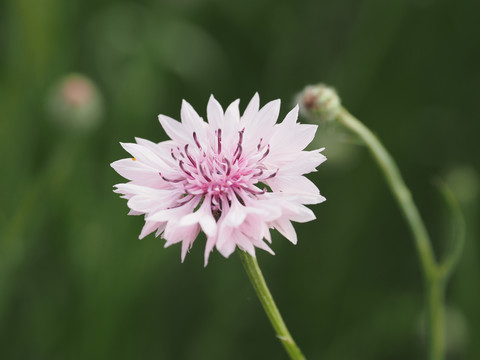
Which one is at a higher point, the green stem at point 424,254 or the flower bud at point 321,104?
the flower bud at point 321,104

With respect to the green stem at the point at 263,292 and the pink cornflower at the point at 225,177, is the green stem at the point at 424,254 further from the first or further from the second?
the green stem at the point at 263,292

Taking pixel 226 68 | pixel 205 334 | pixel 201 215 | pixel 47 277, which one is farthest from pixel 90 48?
pixel 201 215

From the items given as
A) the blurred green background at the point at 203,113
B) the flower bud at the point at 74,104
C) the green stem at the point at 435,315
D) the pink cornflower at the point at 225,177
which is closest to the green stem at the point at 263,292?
the pink cornflower at the point at 225,177

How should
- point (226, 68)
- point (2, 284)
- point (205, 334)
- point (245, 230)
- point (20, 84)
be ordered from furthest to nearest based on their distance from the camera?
point (226, 68), point (20, 84), point (205, 334), point (2, 284), point (245, 230)

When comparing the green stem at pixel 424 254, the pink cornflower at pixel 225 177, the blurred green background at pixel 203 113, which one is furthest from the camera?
the blurred green background at pixel 203 113

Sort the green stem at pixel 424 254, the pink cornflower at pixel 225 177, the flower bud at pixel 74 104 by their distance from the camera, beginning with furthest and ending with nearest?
1. the flower bud at pixel 74 104
2. the green stem at pixel 424 254
3. the pink cornflower at pixel 225 177

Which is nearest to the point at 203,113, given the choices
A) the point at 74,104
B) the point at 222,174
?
the point at 74,104

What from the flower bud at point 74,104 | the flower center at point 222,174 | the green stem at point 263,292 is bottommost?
the green stem at point 263,292

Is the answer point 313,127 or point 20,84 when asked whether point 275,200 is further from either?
point 20,84
